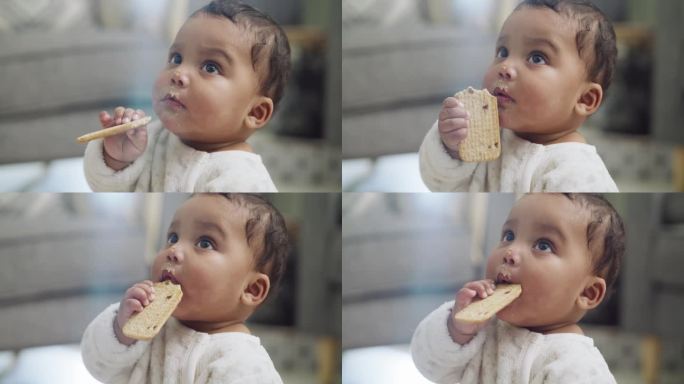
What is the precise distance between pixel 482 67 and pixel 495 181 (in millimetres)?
168

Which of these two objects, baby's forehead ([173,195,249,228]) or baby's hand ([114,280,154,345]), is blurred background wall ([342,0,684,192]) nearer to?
baby's forehead ([173,195,249,228])

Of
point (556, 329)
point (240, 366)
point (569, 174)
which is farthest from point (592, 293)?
point (240, 366)

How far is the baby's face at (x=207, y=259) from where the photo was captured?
145cm

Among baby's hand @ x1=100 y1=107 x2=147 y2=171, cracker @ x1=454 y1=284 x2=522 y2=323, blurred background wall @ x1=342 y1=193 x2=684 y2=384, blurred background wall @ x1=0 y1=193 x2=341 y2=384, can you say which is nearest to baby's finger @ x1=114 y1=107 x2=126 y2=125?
baby's hand @ x1=100 y1=107 x2=147 y2=171

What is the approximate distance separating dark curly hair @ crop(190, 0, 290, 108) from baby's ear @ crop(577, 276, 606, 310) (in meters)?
0.53

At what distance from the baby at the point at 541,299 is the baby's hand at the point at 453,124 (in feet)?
0.42

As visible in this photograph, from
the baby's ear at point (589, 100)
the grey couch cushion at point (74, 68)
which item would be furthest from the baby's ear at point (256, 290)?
the baby's ear at point (589, 100)

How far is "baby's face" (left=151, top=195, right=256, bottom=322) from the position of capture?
57.2 inches

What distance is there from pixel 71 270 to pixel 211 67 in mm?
365

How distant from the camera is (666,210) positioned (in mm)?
1477

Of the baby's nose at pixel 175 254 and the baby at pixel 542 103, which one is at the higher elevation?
the baby at pixel 542 103

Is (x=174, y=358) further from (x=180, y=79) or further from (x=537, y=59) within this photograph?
(x=537, y=59)

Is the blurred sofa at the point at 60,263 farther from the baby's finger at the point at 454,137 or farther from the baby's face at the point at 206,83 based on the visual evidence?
the baby's finger at the point at 454,137

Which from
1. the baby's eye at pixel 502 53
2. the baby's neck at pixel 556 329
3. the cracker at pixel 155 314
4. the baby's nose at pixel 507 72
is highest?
the baby's eye at pixel 502 53
